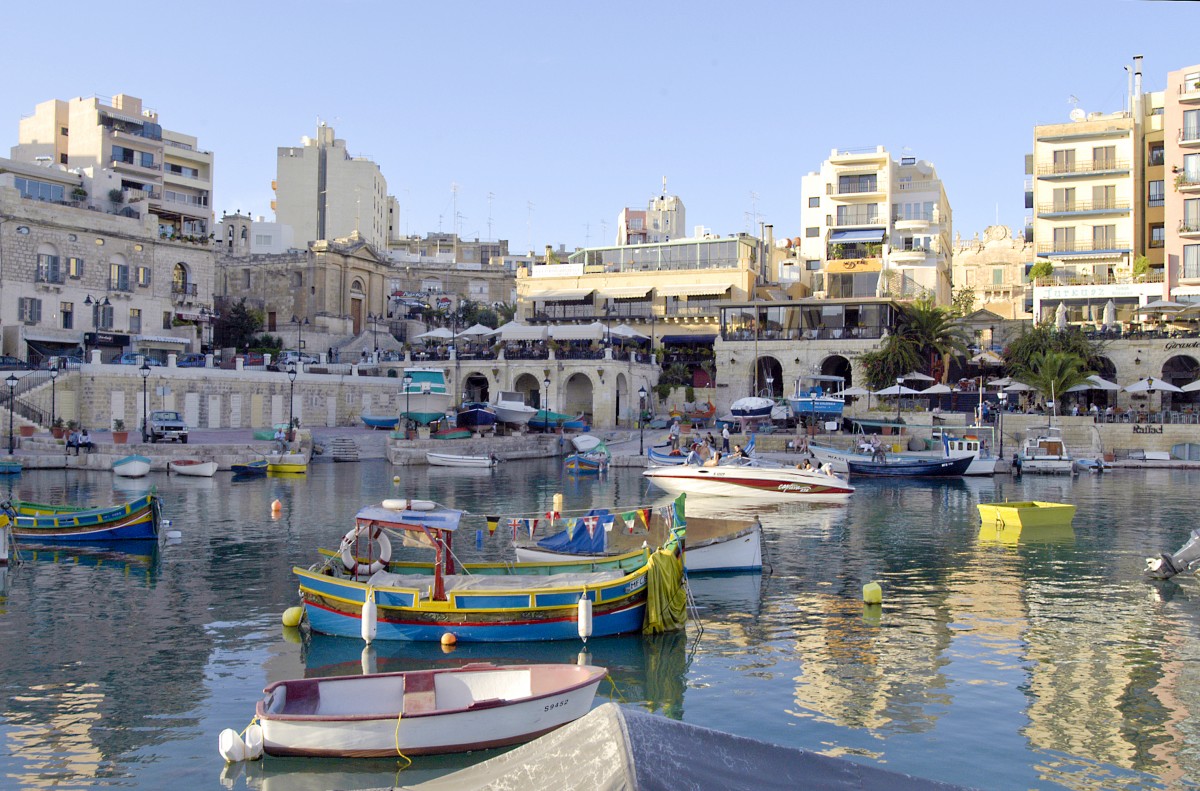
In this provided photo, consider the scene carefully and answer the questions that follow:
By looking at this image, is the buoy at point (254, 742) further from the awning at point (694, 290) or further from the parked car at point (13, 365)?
the awning at point (694, 290)

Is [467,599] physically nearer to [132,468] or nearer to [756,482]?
[756,482]

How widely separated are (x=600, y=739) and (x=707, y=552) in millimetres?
14176

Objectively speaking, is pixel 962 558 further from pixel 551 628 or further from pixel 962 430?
pixel 962 430

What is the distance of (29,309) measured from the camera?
47094 mm

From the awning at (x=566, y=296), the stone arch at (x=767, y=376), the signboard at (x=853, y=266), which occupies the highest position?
the signboard at (x=853, y=266)

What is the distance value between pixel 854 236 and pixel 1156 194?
18385 millimetres

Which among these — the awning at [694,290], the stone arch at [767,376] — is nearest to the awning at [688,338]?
the awning at [694,290]

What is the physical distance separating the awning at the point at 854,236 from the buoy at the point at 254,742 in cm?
6084

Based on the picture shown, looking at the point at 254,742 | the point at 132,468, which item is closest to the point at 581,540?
the point at 254,742

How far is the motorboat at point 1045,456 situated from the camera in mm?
40594

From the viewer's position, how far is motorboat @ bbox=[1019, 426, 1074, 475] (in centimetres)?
4059

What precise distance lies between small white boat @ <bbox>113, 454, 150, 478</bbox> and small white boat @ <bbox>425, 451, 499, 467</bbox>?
11.5 m

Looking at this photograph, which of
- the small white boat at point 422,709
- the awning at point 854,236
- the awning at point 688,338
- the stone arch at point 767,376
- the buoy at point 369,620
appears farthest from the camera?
the awning at point 854,236

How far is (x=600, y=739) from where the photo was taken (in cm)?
566
